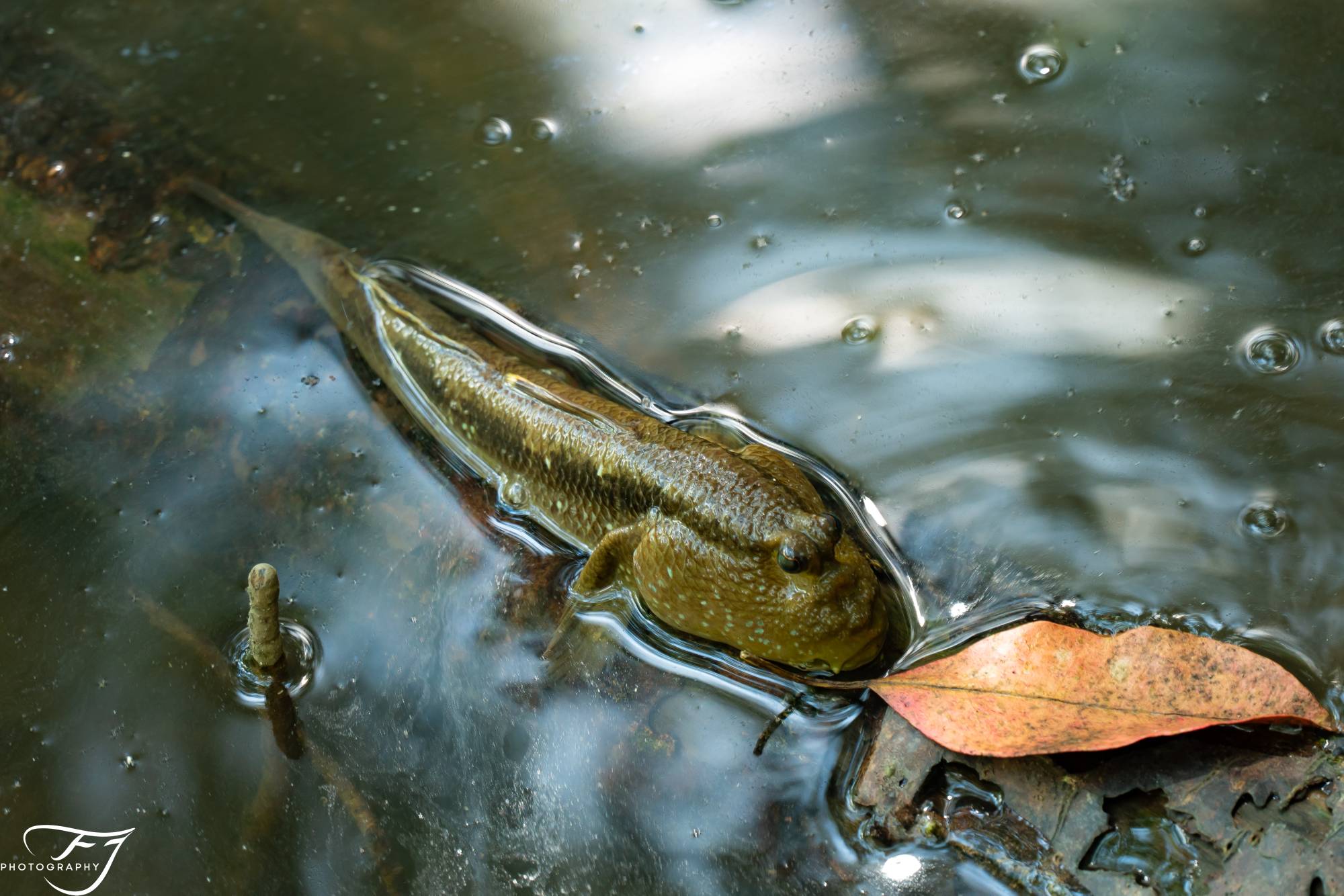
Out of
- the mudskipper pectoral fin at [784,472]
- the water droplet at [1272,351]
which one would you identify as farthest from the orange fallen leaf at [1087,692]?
the water droplet at [1272,351]

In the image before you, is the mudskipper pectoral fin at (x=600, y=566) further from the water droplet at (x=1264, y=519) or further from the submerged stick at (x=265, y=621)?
the water droplet at (x=1264, y=519)

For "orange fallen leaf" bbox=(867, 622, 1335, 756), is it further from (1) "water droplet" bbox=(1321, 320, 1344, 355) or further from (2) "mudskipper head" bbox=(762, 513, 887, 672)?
(1) "water droplet" bbox=(1321, 320, 1344, 355)

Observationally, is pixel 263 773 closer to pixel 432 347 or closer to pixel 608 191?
pixel 432 347

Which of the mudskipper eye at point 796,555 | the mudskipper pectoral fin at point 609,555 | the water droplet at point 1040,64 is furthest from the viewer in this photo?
the water droplet at point 1040,64

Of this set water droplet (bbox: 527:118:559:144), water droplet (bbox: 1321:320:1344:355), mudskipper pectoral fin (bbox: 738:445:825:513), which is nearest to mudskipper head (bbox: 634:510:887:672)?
mudskipper pectoral fin (bbox: 738:445:825:513)

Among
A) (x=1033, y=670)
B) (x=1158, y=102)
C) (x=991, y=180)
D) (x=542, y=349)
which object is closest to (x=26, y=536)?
(x=542, y=349)
